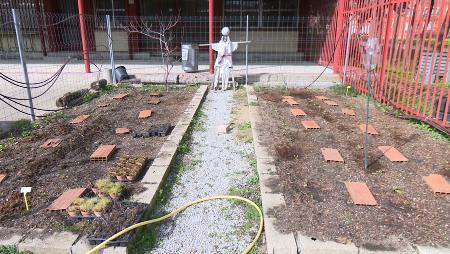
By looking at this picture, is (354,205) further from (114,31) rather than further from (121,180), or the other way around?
(114,31)

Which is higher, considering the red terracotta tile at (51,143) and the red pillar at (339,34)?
the red pillar at (339,34)

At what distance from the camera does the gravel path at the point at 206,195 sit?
9.05 feet

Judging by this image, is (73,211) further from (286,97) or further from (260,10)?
(260,10)

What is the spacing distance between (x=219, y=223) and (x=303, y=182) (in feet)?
3.61

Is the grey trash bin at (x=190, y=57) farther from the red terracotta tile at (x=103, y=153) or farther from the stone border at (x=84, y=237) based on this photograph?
the red terracotta tile at (x=103, y=153)

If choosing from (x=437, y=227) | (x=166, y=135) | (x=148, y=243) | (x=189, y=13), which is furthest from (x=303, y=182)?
(x=189, y=13)

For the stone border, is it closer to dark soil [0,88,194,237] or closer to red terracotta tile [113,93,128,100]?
dark soil [0,88,194,237]

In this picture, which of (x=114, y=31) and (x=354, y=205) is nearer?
(x=354, y=205)

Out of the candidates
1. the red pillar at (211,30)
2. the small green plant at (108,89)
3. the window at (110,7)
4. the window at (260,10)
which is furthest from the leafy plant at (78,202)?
the window at (110,7)

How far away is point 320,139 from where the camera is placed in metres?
4.82

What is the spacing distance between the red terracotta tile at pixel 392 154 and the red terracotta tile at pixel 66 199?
11.8 feet

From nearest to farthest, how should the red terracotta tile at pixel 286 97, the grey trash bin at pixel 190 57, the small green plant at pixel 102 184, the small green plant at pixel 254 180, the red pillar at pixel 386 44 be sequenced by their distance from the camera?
1. the small green plant at pixel 102 184
2. the small green plant at pixel 254 180
3. the red pillar at pixel 386 44
4. the red terracotta tile at pixel 286 97
5. the grey trash bin at pixel 190 57

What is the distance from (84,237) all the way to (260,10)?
1182 centimetres

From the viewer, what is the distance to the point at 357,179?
3664 millimetres
